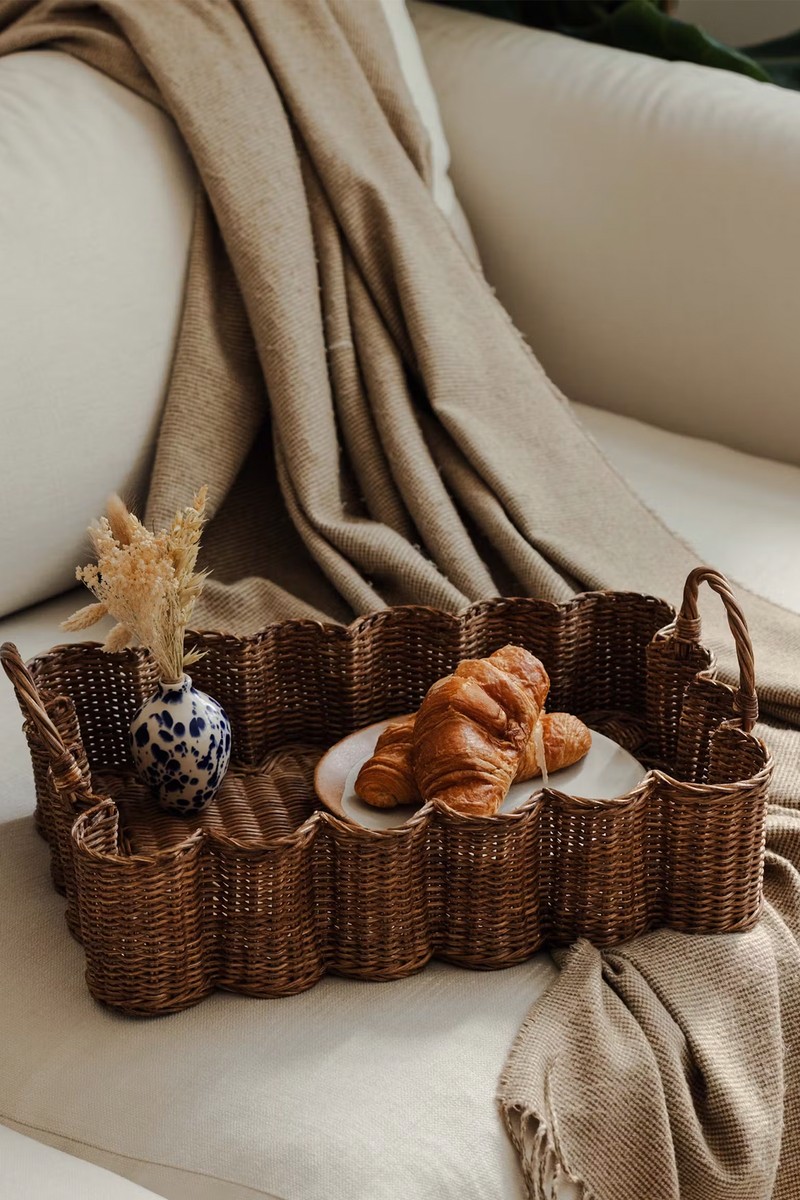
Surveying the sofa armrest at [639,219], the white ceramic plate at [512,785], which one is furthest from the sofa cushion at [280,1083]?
the sofa armrest at [639,219]

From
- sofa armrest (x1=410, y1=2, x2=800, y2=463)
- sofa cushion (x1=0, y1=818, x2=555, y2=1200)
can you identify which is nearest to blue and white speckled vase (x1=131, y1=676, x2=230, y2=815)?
sofa cushion (x1=0, y1=818, x2=555, y2=1200)

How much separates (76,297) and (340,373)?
0.92 feet

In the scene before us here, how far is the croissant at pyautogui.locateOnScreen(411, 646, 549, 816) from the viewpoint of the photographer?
34.0 inches

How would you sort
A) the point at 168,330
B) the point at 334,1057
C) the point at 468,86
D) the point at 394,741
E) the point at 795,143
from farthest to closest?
the point at 468,86 < the point at 795,143 < the point at 168,330 < the point at 394,741 < the point at 334,1057

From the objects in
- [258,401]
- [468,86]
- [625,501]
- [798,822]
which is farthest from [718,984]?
[468,86]

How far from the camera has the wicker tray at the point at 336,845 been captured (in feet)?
2.63

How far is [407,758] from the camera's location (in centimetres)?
91

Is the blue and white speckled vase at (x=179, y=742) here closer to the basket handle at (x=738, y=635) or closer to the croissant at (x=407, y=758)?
the croissant at (x=407, y=758)

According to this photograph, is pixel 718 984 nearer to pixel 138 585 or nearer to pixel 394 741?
Answer: pixel 394 741

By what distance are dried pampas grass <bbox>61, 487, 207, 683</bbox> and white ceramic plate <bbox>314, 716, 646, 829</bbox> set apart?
14 centimetres

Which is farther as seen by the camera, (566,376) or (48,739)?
(566,376)

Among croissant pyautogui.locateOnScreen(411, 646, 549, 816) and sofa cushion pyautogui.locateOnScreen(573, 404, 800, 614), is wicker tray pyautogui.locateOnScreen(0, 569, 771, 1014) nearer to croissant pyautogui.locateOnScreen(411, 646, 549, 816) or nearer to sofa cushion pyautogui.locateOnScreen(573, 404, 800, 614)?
croissant pyautogui.locateOnScreen(411, 646, 549, 816)

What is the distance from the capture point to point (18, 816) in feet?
3.23

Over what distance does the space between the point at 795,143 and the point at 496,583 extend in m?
0.63
